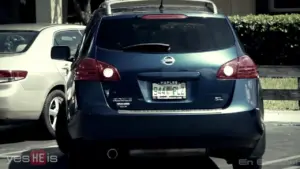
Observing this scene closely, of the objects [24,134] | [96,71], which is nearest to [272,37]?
[24,134]

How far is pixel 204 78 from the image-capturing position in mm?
6004

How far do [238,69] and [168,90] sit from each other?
66 cm

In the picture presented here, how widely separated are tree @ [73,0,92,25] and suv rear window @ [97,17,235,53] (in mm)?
9991

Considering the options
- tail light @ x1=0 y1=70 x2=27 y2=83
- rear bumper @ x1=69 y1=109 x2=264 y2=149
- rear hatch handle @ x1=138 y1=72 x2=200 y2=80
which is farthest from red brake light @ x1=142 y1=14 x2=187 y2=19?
tail light @ x1=0 y1=70 x2=27 y2=83

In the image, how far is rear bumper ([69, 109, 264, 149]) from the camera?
589cm

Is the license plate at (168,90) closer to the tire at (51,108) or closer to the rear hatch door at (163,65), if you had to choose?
the rear hatch door at (163,65)

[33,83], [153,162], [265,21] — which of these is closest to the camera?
[153,162]

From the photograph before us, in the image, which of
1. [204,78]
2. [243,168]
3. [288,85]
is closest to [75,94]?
[204,78]

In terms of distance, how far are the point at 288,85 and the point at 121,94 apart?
8453mm

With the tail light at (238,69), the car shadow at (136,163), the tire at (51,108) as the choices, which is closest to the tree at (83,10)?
the tire at (51,108)

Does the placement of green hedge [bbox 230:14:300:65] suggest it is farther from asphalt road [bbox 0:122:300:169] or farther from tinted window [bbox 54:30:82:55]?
tinted window [bbox 54:30:82:55]

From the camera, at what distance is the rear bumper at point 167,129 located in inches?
232

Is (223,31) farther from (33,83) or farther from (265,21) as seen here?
(265,21)

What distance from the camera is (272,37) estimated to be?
15922mm
